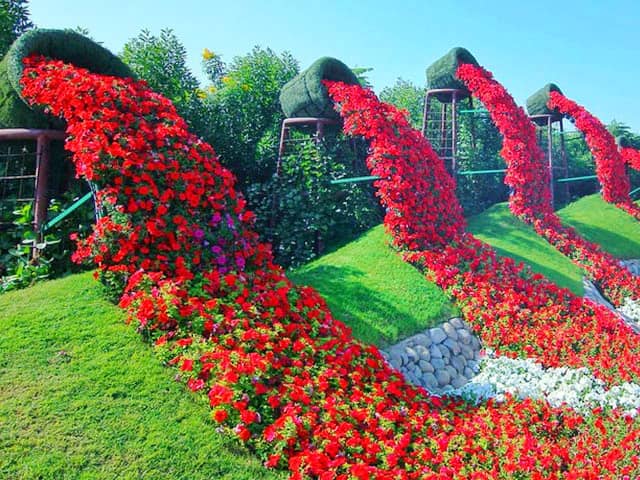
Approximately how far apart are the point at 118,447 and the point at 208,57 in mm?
14508

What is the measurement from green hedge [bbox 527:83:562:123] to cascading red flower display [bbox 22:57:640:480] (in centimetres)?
1093

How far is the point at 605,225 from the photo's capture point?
13.7 meters

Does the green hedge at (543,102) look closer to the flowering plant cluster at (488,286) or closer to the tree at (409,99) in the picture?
the tree at (409,99)

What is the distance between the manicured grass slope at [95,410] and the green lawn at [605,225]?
1087 cm

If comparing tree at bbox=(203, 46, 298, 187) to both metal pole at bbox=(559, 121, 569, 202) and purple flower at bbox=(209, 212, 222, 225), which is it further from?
metal pole at bbox=(559, 121, 569, 202)

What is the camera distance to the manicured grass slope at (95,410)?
3.12m

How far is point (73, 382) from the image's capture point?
368 cm

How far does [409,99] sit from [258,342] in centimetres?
1525

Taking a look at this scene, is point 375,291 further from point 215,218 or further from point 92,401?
point 92,401

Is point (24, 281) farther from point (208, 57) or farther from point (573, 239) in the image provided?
point (208, 57)

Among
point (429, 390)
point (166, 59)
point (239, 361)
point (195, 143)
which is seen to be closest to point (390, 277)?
point (429, 390)

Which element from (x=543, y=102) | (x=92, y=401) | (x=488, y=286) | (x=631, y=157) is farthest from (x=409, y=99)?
(x=92, y=401)

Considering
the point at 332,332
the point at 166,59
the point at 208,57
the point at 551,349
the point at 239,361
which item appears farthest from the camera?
the point at 208,57

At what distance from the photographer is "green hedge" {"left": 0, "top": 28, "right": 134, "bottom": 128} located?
19.6 feet
